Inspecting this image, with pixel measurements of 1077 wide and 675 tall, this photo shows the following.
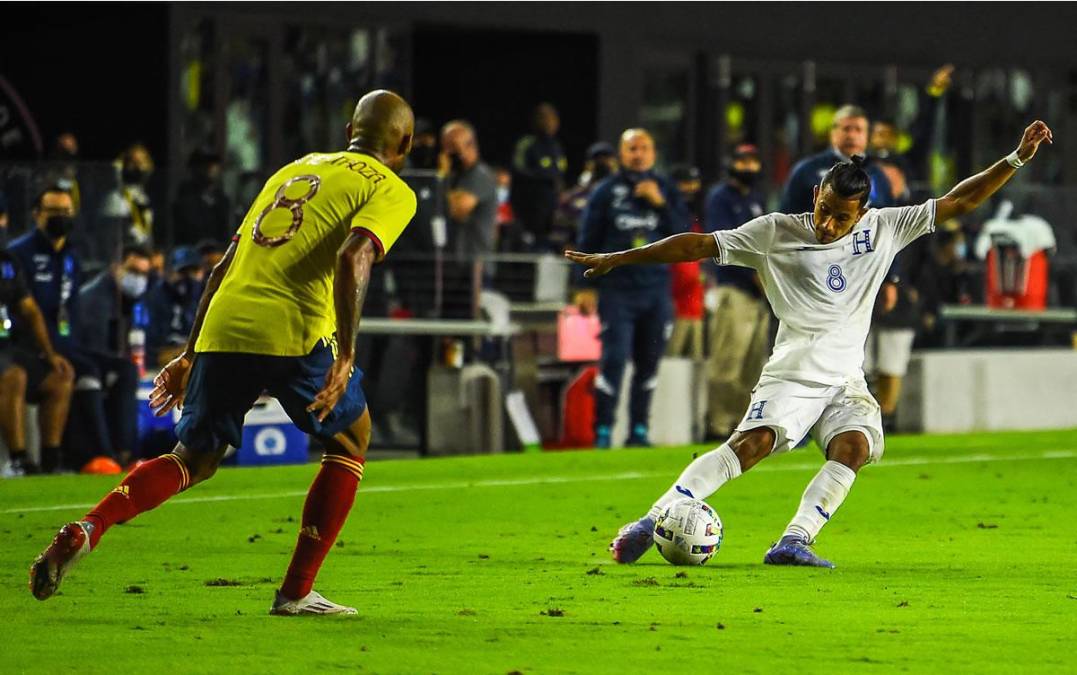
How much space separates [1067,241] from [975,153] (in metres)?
10.9

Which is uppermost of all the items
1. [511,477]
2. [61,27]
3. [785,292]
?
[61,27]

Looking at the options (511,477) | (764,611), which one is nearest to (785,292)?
(764,611)

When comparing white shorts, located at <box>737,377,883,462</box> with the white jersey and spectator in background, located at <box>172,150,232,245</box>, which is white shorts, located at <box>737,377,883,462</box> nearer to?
the white jersey

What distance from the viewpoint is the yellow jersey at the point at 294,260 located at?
7305 millimetres

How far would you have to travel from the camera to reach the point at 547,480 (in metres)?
13.9

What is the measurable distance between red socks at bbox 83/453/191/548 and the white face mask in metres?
8.04

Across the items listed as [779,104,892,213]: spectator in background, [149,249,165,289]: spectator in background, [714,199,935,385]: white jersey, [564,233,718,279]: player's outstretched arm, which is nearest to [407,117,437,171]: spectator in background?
[149,249,165,289]: spectator in background

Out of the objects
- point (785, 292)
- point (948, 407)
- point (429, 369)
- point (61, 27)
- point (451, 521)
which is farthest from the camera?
point (61, 27)

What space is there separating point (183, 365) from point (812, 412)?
2.94m

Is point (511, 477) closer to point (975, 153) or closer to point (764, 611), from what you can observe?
point (764, 611)

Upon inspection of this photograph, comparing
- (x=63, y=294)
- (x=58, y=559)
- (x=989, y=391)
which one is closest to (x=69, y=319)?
(x=63, y=294)

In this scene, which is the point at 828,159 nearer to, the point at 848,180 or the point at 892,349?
the point at 892,349

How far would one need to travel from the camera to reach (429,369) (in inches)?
671

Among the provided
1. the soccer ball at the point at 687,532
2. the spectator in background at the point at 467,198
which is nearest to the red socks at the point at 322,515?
the soccer ball at the point at 687,532
